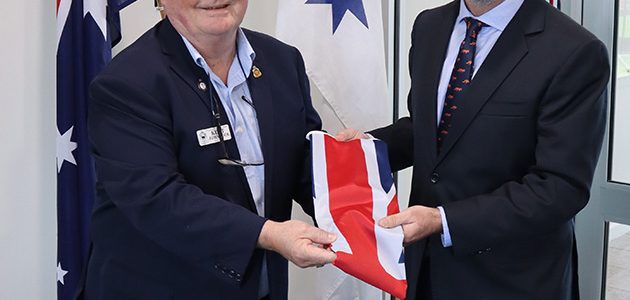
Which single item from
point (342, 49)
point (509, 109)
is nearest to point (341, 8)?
point (342, 49)

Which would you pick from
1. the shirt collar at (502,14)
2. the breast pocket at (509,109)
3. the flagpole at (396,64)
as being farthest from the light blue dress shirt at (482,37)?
the flagpole at (396,64)

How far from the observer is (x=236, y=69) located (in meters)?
1.70

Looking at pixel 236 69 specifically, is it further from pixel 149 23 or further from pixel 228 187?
pixel 149 23

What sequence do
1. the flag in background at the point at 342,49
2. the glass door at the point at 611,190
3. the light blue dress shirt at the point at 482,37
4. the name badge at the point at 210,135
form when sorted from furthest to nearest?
the glass door at the point at 611,190, the flag in background at the point at 342,49, the light blue dress shirt at the point at 482,37, the name badge at the point at 210,135

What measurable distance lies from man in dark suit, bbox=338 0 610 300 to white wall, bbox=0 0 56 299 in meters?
1.18

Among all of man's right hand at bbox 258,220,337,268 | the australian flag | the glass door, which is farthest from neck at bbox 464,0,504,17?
the glass door

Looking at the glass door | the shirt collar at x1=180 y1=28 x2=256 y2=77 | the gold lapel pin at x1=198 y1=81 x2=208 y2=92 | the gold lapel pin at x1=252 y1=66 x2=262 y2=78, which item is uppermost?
the shirt collar at x1=180 y1=28 x2=256 y2=77

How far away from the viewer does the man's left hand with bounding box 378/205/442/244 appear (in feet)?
5.24

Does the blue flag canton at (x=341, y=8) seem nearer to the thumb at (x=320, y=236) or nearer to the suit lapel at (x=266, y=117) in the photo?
the suit lapel at (x=266, y=117)

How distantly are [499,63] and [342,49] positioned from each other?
3.31ft

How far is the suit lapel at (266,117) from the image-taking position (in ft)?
5.48

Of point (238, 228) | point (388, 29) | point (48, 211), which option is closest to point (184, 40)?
point (238, 228)

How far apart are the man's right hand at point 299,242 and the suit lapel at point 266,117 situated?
6.8 inches

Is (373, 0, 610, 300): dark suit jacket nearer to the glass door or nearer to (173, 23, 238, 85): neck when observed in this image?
(173, 23, 238, 85): neck
